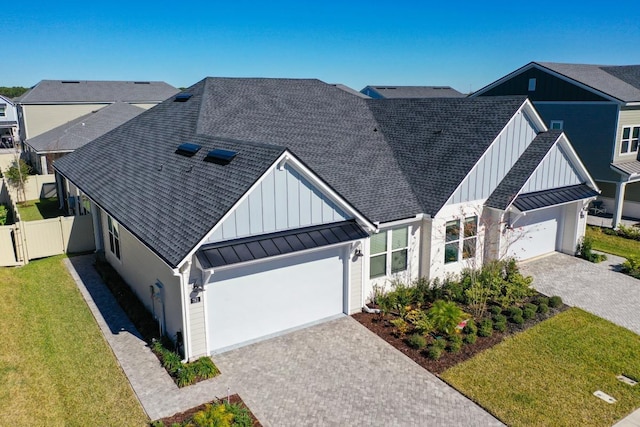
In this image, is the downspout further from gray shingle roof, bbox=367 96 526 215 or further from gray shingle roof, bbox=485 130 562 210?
gray shingle roof, bbox=485 130 562 210

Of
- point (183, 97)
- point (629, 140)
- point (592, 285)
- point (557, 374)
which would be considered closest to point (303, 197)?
point (557, 374)

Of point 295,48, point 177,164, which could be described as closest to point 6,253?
point 177,164

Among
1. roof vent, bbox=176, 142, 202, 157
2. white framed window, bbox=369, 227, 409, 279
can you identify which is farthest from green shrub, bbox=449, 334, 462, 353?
roof vent, bbox=176, 142, 202, 157

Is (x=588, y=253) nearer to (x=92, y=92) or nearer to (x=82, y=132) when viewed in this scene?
(x=82, y=132)

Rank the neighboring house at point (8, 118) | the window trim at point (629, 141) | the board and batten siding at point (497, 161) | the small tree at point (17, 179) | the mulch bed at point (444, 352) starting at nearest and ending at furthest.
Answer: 1. the mulch bed at point (444, 352)
2. the board and batten siding at point (497, 161)
3. the window trim at point (629, 141)
4. the small tree at point (17, 179)
5. the neighboring house at point (8, 118)

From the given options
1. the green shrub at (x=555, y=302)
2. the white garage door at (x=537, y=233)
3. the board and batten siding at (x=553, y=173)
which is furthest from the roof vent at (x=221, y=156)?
the white garage door at (x=537, y=233)

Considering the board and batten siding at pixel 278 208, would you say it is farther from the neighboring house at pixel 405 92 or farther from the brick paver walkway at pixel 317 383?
the neighboring house at pixel 405 92
